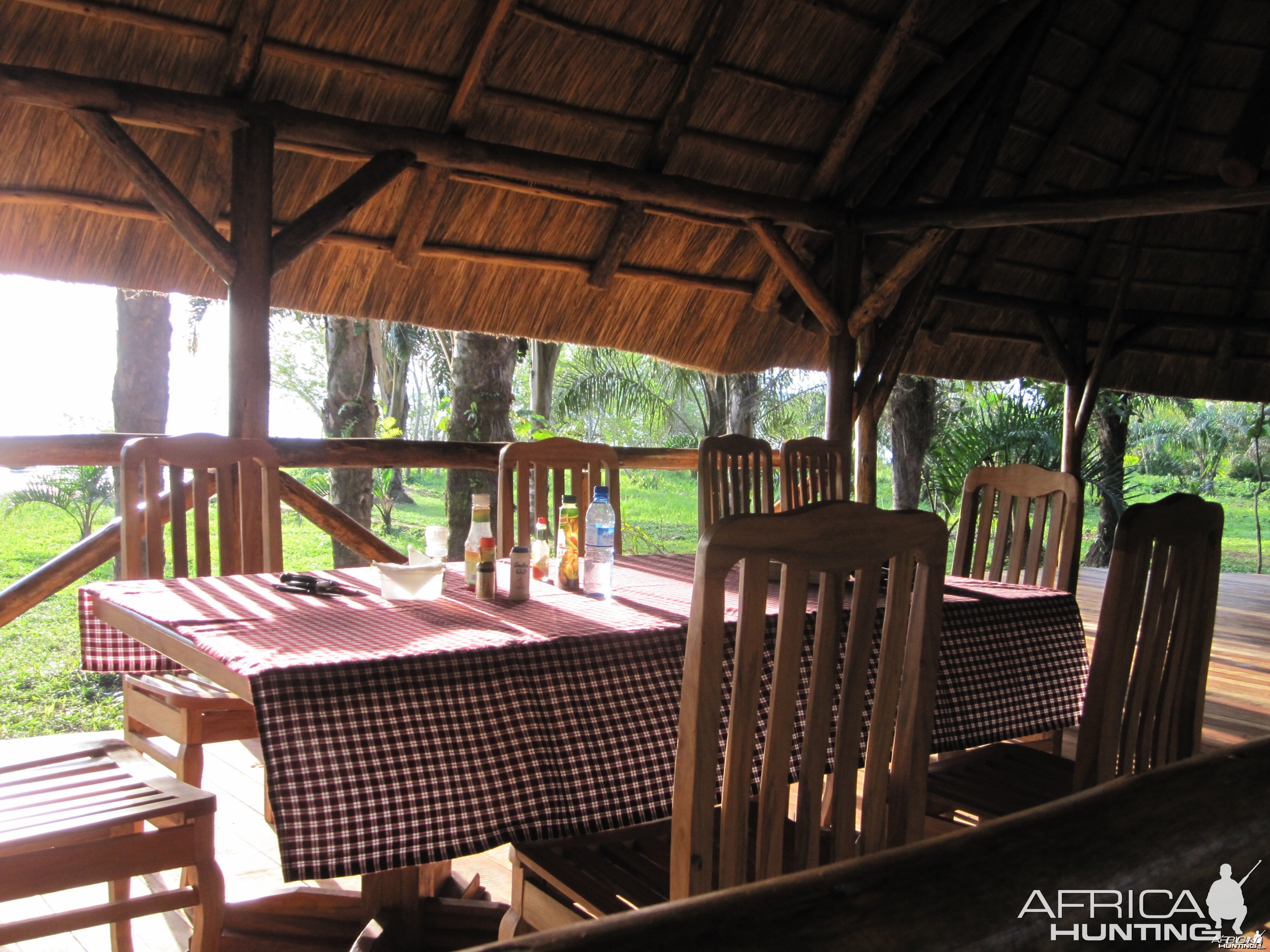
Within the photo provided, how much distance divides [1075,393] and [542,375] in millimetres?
4719

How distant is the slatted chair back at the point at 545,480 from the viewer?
10.6 ft

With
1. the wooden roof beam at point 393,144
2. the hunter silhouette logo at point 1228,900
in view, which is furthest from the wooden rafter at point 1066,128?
the hunter silhouette logo at point 1228,900

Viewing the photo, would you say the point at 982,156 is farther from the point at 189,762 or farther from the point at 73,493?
the point at 73,493

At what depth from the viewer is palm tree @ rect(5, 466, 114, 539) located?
1012 cm

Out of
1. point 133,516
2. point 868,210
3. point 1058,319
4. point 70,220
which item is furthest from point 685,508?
point 133,516

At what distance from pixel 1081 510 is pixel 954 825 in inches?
48.4

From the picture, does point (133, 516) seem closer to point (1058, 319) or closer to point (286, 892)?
point (286, 892)

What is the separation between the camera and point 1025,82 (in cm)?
599

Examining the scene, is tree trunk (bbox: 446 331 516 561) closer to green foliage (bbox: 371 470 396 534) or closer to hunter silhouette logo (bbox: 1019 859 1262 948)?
hunter silhouette logo (bbox: 1019 859 1262 948)

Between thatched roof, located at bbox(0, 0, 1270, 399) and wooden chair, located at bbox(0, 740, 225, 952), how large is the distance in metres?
2.91

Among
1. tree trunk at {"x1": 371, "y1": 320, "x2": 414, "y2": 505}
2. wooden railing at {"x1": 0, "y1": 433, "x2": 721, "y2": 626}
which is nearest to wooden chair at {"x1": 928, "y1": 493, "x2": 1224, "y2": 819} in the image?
wooden railing at {"x1": 0, "y1": 433, "x2": 721, "y2": 626}

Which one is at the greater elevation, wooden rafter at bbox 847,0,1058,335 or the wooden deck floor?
wooden rafter at bbox 847,0,1058,335

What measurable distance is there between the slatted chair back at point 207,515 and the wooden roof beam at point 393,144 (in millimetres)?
1647

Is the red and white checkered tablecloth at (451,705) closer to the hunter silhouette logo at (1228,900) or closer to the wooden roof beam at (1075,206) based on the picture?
the hunter silhouette logo at (1228,900)
